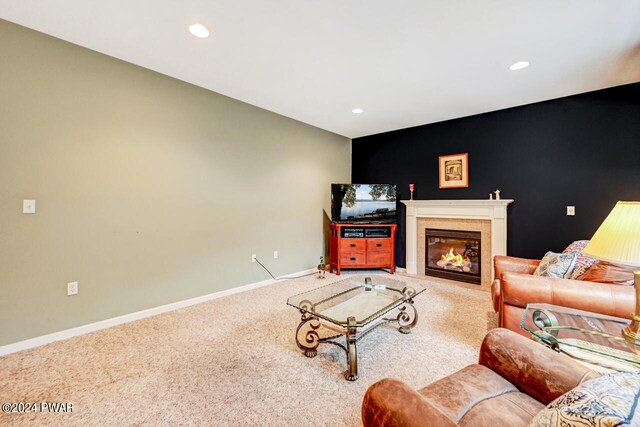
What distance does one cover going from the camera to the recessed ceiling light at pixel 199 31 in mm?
2131

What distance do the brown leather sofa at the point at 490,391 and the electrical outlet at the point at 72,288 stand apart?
9.12 feet

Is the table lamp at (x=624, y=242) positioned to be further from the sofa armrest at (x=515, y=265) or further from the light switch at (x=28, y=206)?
the light switch at (x=28, y=206)

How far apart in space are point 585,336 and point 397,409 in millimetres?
1363

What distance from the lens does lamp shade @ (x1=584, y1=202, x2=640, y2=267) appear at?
45.9 inches

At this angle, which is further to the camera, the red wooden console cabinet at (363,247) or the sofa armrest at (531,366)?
the red wooden console cabinet at (363,247)

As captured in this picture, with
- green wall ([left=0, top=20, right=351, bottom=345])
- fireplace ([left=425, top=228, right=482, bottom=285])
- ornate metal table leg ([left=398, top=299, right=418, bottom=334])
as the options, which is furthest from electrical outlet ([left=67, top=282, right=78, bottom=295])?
fireplace ([left=425, top=228, right=482, bottom=285])

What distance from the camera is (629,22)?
201cm

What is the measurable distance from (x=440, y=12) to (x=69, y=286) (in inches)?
148

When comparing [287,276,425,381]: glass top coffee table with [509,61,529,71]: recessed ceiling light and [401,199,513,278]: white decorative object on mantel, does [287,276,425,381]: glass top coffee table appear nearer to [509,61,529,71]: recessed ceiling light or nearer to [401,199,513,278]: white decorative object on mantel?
[401,199,513,278]: white decorative object on mantel

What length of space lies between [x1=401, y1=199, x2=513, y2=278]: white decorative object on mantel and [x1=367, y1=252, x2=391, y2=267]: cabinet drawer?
360mm

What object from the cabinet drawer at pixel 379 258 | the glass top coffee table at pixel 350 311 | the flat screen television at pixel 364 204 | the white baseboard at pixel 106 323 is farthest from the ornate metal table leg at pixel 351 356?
the flat screen television at pixel 364 204

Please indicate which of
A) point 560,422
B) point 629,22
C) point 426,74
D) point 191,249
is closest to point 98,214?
point 191,249

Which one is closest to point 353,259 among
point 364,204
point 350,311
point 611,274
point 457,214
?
point 364,204

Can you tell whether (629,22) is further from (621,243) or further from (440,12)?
(621,243)
